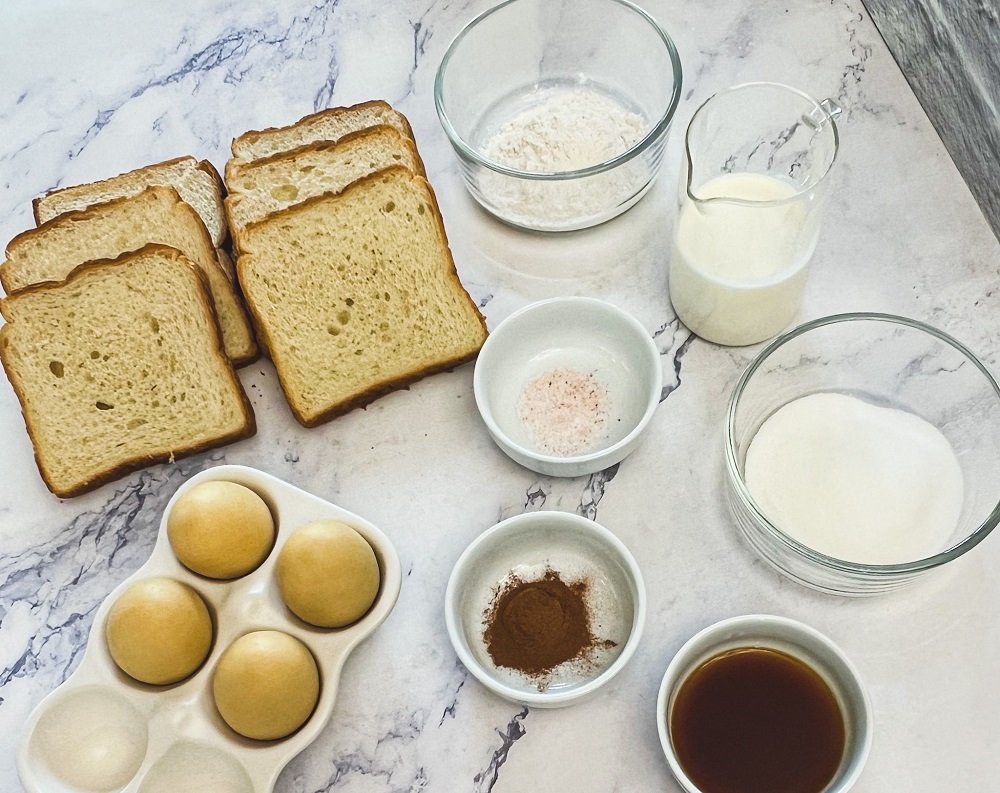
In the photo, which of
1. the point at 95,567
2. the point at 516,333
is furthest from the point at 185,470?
the point at 516,333

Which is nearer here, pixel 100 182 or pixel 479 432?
pixel 479 432

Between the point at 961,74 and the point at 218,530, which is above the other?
the point at 218,530

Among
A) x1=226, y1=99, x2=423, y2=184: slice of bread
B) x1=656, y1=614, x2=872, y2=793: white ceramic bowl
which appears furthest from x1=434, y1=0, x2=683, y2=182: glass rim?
x1=656, y1=614, x2=872, y2=793: white ceramic bowl

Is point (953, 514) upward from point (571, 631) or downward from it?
downward

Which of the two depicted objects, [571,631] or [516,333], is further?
[516,333]

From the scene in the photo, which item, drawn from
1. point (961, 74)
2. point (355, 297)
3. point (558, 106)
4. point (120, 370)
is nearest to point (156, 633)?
point (120, 370)

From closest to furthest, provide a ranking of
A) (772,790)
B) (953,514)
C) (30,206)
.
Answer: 1. (772,790)
2. (953,514)
3. (30,206)

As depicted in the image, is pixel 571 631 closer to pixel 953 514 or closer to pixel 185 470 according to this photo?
pixel 953 514

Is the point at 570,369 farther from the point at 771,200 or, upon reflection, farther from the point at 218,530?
the point at 218,530
